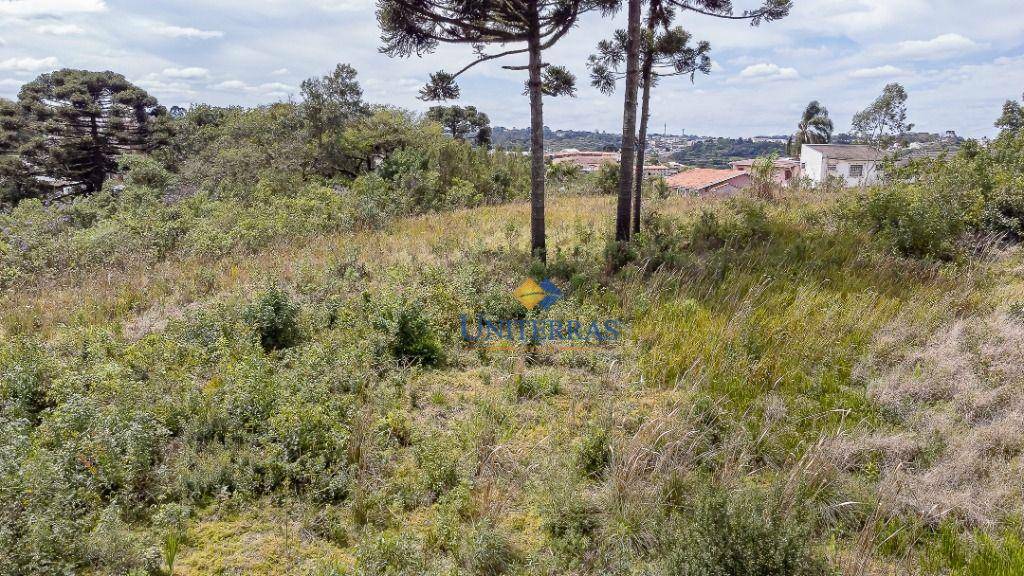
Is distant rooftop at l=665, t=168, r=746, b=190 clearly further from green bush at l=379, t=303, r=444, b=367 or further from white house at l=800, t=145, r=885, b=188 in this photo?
green bush at l=379, t=303, r=444, b=367

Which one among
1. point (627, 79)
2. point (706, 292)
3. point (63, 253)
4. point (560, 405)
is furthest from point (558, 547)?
point (63, 253)

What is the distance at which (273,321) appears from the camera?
543 cm

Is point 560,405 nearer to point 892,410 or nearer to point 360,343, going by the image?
point 360,343

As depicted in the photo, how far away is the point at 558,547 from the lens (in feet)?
9.77

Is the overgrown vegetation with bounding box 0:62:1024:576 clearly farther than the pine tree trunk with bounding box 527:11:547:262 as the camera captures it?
No

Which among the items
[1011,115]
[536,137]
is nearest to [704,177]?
[1011,115]

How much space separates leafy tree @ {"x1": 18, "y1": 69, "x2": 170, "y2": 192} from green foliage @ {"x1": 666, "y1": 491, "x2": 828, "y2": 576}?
45.2 metres

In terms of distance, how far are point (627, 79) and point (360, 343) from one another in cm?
601

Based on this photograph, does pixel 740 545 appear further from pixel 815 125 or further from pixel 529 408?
pixel 815 125

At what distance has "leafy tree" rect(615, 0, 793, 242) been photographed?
7.57m

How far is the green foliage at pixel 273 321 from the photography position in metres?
5.40

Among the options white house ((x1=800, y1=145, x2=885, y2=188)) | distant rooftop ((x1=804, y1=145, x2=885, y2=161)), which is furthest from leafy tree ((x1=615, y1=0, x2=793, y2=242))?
distant rooftop ((x1=804, y1=145, x2=885, y2=161))

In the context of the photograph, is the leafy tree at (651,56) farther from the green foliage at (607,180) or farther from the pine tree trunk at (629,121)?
the green foliage at (607,180)

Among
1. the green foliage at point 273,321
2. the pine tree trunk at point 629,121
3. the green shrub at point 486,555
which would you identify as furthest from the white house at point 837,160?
the green shrub at point 486,555
